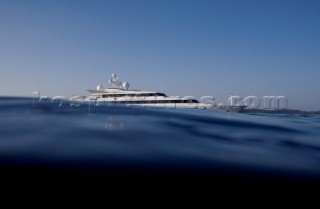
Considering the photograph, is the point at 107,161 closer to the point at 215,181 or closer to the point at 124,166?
the point at 124,166

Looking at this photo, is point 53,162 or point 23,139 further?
point 23,139

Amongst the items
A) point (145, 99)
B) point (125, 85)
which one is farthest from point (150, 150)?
point (125, 85)

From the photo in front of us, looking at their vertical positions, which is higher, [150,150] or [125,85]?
[125,85]

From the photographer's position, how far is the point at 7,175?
85.4 inches

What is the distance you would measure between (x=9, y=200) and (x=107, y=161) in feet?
3.56

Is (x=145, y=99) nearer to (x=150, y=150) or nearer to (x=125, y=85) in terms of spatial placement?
(x=125, y=85)

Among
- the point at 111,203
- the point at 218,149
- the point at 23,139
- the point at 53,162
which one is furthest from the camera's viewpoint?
the point at 218,149

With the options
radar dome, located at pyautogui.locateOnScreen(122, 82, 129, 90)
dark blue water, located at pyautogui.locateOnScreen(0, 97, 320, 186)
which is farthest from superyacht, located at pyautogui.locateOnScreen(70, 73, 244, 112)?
dark blue water, located at pyautogui.locateOnScreen(0, 97, 320, 186)

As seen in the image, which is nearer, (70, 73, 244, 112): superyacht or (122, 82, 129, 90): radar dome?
(70, 73, 244, 112): superyacht

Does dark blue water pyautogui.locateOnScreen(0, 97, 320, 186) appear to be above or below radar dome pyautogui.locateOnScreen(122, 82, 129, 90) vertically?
below

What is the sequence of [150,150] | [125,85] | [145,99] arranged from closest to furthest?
1. [150,150]
2. [145,99]
3. [125,85]

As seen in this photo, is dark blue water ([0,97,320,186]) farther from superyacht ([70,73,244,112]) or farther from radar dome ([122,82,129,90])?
radar dome ([122,82,129,90])

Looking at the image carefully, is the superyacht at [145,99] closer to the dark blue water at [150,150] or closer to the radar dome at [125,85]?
the radar dome at [125,85]

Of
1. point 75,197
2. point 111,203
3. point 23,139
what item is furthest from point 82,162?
point 23,139
